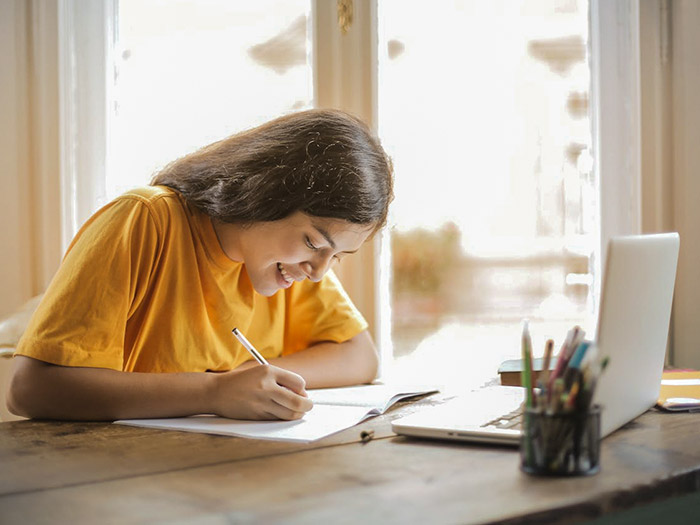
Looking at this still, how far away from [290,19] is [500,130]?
0.64 metres

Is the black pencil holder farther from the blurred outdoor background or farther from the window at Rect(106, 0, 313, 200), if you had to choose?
the window at Rect(106, 0, 313, 200)

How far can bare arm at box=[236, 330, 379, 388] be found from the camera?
1644 mm

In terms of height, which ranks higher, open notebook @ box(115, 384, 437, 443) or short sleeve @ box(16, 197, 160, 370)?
short sleeve @ box(16, 197, 160, 370)

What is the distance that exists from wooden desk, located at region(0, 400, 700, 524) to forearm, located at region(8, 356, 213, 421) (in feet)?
0.29

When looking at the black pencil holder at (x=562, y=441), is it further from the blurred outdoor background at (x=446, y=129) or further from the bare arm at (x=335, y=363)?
the blurred outdoor background at (x=446, y=129)

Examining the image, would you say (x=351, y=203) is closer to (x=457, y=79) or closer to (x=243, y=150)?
(x=243, y=150)

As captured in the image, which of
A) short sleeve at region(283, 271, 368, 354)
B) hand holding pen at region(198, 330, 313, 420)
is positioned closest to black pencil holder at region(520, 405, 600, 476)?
hand holding pen at region(198, 330, 313, 420)

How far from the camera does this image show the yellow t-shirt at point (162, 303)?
1.29 m

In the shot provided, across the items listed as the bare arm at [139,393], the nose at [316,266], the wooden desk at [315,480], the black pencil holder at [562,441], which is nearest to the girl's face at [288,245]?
the nose at [316,266]

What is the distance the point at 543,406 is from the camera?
87 centimetres

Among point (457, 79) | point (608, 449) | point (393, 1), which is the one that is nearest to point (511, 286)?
point (457, 79)

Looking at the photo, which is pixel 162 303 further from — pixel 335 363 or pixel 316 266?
pixel 335 363

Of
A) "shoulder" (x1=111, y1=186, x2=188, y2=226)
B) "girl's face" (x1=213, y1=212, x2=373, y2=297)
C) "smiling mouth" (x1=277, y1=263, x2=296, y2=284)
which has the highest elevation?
"shoulder" (x1=111, y1=186, x2=188, y2=226)

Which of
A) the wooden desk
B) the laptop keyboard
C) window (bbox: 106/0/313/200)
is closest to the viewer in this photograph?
the wooden desk
